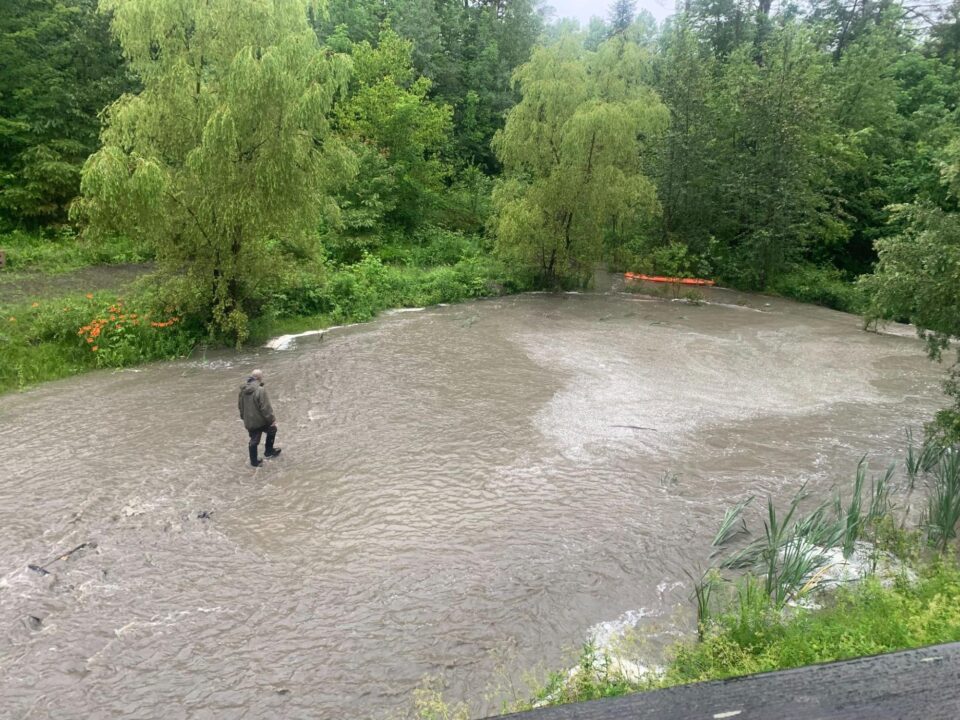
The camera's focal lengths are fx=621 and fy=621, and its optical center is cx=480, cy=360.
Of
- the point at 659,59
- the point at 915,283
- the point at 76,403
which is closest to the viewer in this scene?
the point at 915,283

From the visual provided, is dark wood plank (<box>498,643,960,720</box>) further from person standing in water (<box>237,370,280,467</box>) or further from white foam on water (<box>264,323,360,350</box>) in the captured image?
white foam on water (<box>264,323,360,350</box>)

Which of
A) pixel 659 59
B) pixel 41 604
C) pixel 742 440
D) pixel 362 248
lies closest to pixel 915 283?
pixel 742 440

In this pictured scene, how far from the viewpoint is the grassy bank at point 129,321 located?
14117 mm

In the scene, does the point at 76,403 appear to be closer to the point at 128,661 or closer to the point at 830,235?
the point at 128,661

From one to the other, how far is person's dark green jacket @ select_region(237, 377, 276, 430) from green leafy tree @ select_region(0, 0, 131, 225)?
19.4 metres

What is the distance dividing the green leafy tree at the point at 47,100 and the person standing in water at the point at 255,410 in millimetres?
19373

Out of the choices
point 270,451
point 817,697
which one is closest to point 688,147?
point 270,451

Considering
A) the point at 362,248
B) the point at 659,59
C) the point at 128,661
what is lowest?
the point at 128,661

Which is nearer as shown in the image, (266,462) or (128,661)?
(128,661)

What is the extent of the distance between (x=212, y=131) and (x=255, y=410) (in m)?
7.90

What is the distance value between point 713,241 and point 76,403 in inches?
1068

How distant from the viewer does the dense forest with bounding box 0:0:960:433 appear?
48.0ft

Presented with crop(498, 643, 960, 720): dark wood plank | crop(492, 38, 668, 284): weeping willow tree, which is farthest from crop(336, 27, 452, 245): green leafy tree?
crop(498, 643, 960, 720): dark wood plank

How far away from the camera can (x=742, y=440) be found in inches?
459
